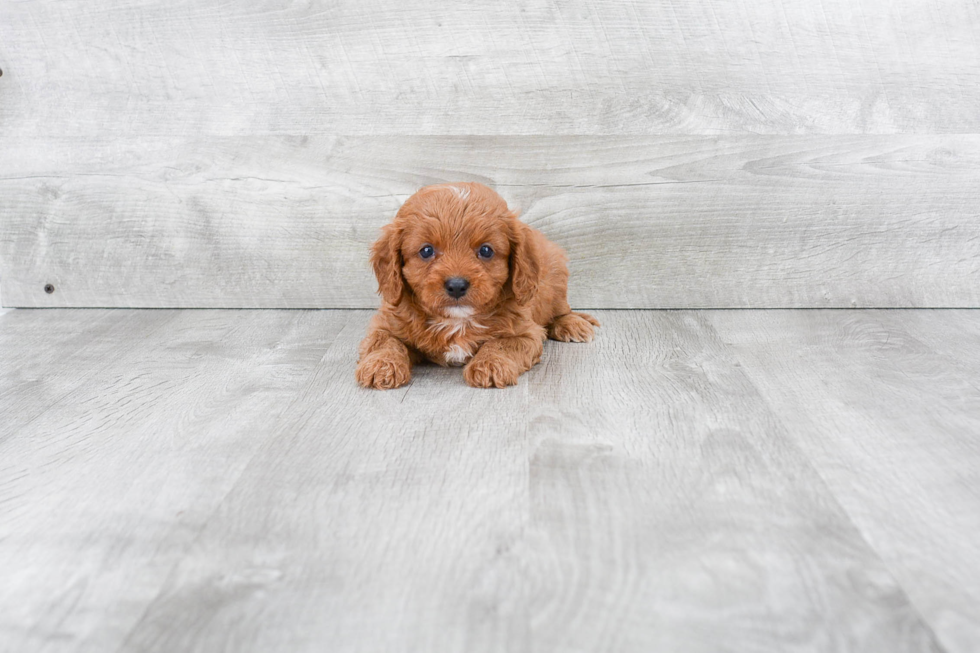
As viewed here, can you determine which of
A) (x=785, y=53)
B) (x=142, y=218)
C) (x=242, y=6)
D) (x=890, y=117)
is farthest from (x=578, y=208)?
(x=142, y=218)

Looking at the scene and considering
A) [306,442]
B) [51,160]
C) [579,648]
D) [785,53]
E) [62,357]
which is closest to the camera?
[579,648]

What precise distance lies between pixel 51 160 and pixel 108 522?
2162mm

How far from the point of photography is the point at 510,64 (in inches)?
121

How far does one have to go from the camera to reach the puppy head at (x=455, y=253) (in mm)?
2354

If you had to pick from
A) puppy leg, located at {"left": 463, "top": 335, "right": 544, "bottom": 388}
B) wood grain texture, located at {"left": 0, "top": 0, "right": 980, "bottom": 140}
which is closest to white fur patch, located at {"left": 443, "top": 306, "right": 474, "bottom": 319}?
puppy leg, located at {"left": 463, "top": 335, "right": 544, "bottom": 388}

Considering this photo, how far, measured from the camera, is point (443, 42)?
3.07 meters

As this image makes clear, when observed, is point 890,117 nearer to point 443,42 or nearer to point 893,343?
point 893,343

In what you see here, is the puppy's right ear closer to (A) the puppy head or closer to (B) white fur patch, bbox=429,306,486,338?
(A) the puppy head

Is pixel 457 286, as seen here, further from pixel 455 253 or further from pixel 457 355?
pixel 457 355

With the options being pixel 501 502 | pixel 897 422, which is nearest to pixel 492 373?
pixel 501 502

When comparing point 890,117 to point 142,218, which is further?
point 142,218

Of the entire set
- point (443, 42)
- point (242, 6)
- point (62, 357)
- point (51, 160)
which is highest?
point (242, 6)

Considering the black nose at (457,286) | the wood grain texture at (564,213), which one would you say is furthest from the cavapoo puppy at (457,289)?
the wood grain texture at (564,213)

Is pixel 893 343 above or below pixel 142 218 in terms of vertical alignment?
below
